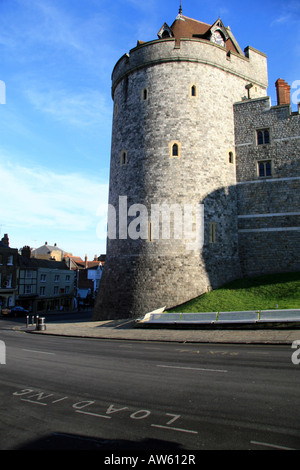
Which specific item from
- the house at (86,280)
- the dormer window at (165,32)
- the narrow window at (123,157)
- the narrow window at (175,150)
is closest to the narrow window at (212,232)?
the narrow window at (175,150)

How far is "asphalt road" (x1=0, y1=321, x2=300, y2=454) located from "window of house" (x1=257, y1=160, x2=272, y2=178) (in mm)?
16724

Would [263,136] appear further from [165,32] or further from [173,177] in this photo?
[165,32]

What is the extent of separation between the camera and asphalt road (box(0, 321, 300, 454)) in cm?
511

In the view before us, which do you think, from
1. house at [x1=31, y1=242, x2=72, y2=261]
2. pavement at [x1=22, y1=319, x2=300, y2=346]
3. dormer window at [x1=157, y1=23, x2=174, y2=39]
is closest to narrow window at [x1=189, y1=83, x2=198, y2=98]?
dormer window at [x1=157, y1=23, x2=174, y2=39]

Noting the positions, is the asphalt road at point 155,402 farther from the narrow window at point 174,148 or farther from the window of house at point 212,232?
the narrow window at point 174,148

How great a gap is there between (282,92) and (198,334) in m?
20.7

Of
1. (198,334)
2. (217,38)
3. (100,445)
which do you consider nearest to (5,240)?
(217,38)

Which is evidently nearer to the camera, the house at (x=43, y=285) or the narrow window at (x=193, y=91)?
the narrow window at (x=193, y=91)

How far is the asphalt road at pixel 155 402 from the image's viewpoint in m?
5.11

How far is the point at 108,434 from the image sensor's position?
5.38 m

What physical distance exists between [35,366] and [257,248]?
18.4m

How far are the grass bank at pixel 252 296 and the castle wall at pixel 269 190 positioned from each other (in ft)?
5.52

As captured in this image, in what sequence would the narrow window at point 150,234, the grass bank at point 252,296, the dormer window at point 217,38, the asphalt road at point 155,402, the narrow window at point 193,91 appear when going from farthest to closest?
the dormer window at point 217,38 < the narrow window at point 193,91 < the narrow window at point 150,234 < the grass bank at point 252,296 < the asphalt road at point 155,402

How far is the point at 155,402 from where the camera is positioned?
6.77 m
